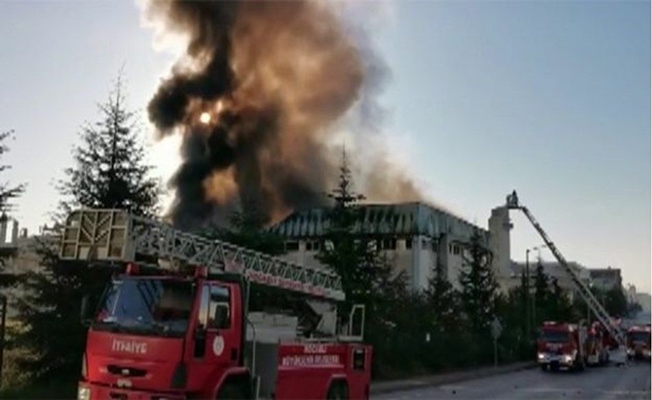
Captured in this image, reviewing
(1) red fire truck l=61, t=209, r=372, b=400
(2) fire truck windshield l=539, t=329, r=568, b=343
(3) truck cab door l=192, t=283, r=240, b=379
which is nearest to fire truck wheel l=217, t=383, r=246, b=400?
(1) red fire truck l=61, t=209, r=372, b=400

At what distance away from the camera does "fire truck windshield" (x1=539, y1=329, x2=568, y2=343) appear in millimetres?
36062

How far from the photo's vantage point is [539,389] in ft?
78.8

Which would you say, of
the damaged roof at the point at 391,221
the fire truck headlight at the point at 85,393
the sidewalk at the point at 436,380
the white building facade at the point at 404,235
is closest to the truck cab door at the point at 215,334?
the fire truck headlight at the point at 85,393

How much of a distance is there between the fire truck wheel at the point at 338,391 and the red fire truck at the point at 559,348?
79.6 ft

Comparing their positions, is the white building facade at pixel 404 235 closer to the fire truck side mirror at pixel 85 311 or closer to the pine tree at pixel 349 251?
the pine tree at pixel 349 251

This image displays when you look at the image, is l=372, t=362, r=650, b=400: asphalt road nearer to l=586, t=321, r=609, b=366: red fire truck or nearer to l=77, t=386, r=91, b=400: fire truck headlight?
l=586, t=321, r=609, b=366: red fire truck

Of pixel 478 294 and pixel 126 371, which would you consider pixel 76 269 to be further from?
pixel 478 294

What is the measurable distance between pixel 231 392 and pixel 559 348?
28197 millimetres

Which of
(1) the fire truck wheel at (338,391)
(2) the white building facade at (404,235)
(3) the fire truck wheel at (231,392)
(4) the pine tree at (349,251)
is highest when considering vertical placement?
(2) the white building facade at (404,235)

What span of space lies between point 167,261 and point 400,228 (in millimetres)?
50610

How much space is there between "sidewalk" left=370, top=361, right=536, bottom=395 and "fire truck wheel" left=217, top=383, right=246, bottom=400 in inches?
422

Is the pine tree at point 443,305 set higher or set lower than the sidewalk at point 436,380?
higher

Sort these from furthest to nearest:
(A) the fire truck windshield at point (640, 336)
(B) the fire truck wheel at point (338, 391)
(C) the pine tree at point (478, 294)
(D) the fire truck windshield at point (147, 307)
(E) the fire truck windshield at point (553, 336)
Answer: (A) the fire truck windshield at point (640, 336), (C) the pine tree at point (478, 294), (E) the fire truck windshield at point (553, 336), (B) the fire truck wheel at point (338, 391), (D) the fire truck windshield at point (147, 307)

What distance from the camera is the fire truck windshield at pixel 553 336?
36.1 metres
